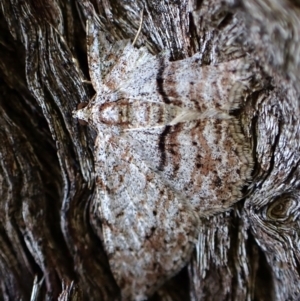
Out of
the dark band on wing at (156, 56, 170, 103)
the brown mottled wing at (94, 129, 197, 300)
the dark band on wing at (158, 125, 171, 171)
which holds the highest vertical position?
the dark band on wing at (156, 56, 170, 103)

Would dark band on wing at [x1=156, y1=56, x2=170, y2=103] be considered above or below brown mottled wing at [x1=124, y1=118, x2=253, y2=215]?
above

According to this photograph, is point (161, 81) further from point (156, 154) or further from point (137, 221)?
point (137, 221)

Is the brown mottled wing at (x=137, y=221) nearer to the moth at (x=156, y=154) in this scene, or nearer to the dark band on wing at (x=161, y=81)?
the moth at (x=156, y=154)

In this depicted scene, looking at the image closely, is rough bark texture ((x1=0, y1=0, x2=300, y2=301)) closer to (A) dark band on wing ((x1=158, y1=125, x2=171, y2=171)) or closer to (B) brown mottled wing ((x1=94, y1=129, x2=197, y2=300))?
(B) brown mottled wing ((x1=94, y1=129, x2=197, y2=300))

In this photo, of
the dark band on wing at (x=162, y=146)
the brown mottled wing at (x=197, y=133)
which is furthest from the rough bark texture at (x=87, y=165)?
the dark band on wing at (x=162, y=146)

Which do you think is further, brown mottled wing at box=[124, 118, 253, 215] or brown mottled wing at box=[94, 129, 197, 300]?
brown mottled wing at box=[94, 129, 197, 300]

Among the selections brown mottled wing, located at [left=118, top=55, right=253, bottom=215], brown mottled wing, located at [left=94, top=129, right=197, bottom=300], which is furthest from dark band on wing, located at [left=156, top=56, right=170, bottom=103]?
brown mottled wing, located at [left=94, top=129, right=197, bottom=300]

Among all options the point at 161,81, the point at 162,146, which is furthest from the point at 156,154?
the point at 161,81

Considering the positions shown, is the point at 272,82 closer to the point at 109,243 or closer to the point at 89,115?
the point at 89,115
